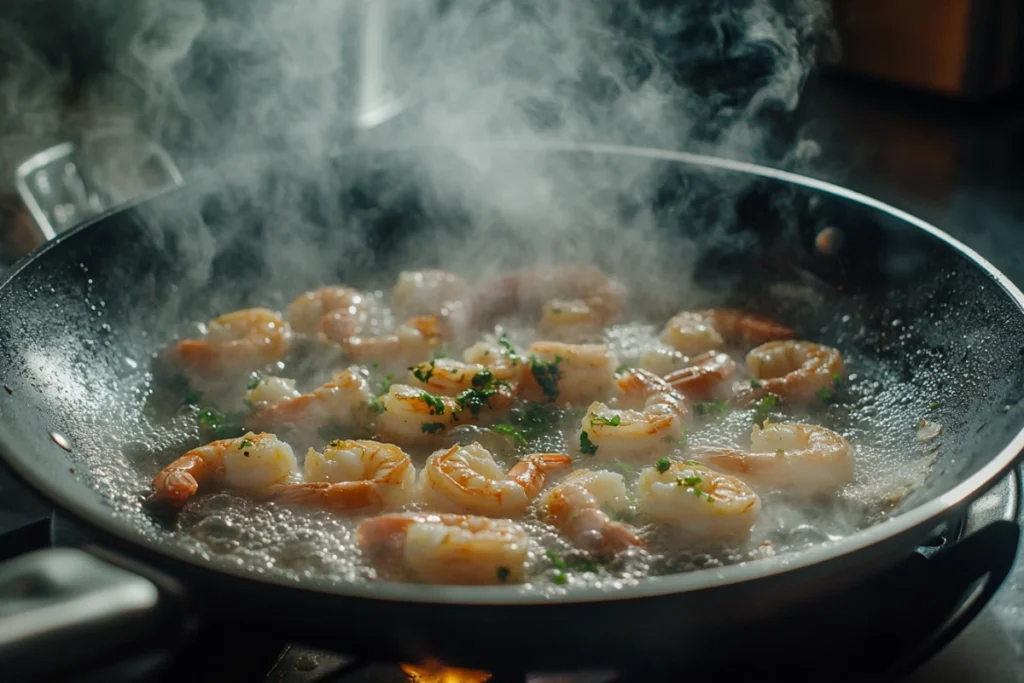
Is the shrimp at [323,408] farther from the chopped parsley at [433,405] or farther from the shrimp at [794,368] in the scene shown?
the shrimp at [794,368]

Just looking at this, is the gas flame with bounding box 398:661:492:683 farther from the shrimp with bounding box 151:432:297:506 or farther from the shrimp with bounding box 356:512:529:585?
the shrimp with bounding box 151:432:297:506

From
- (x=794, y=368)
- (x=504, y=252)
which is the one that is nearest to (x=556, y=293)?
(x=504, y=252)

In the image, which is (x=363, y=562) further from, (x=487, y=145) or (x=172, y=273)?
(x=487, y=145)

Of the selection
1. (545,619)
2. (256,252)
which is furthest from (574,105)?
(545,619)

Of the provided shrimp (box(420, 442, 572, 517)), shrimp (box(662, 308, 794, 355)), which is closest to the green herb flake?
shrimp (box(420, 442, 572, 517))

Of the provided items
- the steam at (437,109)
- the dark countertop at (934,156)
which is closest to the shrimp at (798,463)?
the steam at (437,109)

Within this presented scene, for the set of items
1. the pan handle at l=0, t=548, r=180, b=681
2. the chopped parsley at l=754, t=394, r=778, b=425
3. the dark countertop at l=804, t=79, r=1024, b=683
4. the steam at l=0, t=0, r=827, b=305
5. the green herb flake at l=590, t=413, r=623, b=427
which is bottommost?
the dark countertop at l=804, t=79, r=1024, b=683

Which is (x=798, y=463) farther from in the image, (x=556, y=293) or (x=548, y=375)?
(x=556, y=293)

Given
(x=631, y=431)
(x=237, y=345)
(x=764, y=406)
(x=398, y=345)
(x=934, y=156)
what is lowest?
(x=934, y=156)
